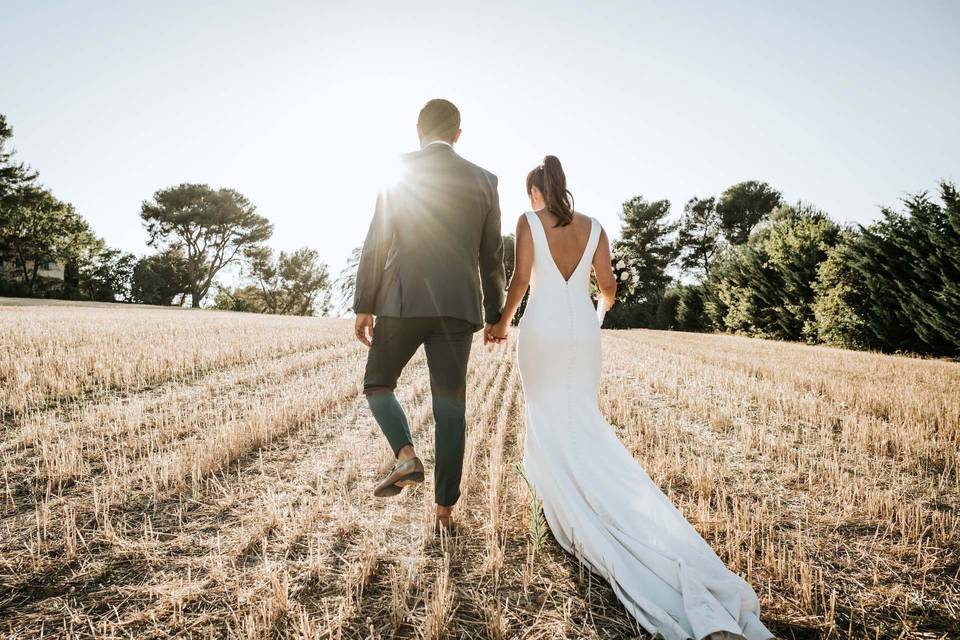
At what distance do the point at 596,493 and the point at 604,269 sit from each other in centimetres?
156

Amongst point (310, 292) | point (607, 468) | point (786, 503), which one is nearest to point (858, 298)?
point (786, 503)

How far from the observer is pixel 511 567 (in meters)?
2.50

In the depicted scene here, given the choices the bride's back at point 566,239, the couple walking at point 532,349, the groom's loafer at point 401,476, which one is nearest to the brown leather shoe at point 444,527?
the couple walking at point 532,349

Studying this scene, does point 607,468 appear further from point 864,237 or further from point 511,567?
point 864,237

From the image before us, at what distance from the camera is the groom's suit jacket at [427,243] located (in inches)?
98.0

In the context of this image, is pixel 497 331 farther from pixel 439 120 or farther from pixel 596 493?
pixel 439 120

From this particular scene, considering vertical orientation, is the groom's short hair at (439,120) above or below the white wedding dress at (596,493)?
above

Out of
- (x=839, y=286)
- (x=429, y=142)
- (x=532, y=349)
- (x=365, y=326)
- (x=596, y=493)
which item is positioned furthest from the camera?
(x=839, y=286)

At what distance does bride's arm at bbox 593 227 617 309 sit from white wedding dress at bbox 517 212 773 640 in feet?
0.35

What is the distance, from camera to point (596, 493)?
2604 millimetres

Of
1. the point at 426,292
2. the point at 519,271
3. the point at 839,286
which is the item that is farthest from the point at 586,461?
the point at 839,286

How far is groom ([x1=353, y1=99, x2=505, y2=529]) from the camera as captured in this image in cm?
250

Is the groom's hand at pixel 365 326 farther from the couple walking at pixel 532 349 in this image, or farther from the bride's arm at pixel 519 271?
the bride's arm at pixel 519 271

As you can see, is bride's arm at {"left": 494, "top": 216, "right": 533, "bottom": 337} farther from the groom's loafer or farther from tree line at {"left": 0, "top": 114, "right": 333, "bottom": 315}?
tree line at {"left": 0, "top": 114, "right": 333, "bottom": 315}
